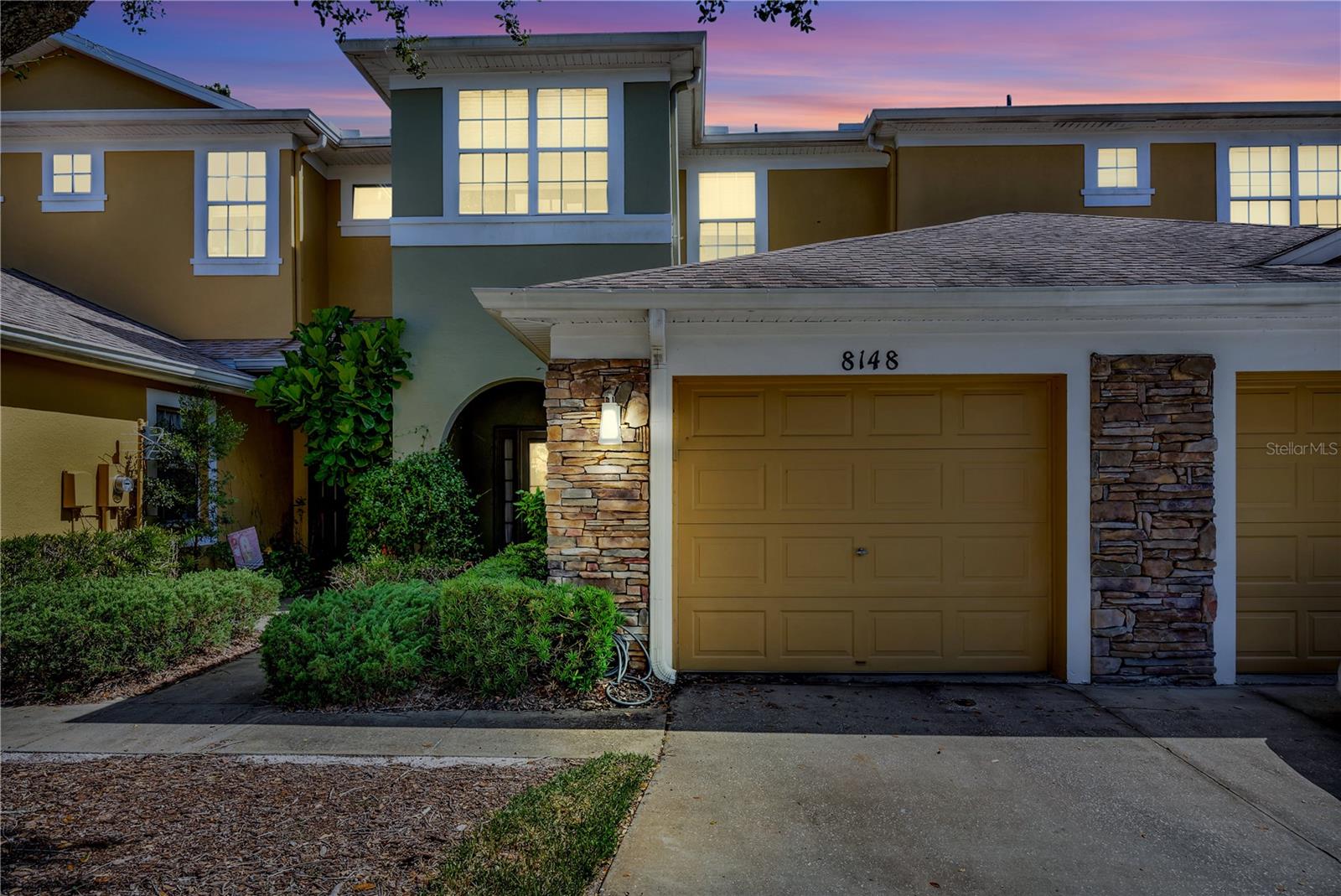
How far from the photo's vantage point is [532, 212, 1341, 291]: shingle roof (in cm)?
616

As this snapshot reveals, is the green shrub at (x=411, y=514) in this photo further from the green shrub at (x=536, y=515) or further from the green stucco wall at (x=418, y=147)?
the green stucco wall at (x=418, y=147)

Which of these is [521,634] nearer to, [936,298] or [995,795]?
[995,795]

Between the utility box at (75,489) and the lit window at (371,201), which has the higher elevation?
the lit window at (371,201)

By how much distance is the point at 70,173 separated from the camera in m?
12.1

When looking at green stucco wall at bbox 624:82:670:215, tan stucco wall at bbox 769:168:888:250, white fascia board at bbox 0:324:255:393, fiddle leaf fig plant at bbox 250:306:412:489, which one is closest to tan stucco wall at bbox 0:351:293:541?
white fascia board at bbox 0:324:255:393

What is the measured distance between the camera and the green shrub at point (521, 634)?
5727mm

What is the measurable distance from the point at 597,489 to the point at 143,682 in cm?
399

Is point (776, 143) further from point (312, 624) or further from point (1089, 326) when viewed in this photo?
point (312, 624)

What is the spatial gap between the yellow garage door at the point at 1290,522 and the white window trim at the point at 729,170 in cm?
793

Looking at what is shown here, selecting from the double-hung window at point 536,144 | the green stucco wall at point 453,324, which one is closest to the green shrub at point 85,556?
the green stucco wall at point 453,324

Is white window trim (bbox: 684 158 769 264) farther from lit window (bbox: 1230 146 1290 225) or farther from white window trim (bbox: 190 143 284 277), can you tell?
lit window (bbox: 1230 146 1290 225)

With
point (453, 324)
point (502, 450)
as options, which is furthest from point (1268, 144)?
point (502, 450)

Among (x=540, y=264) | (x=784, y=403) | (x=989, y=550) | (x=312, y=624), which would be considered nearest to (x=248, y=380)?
(x=540, y=264)

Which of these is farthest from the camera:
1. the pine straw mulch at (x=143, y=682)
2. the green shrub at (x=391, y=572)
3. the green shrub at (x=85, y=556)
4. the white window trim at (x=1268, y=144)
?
the white window trim at (x=1268, y=144)
